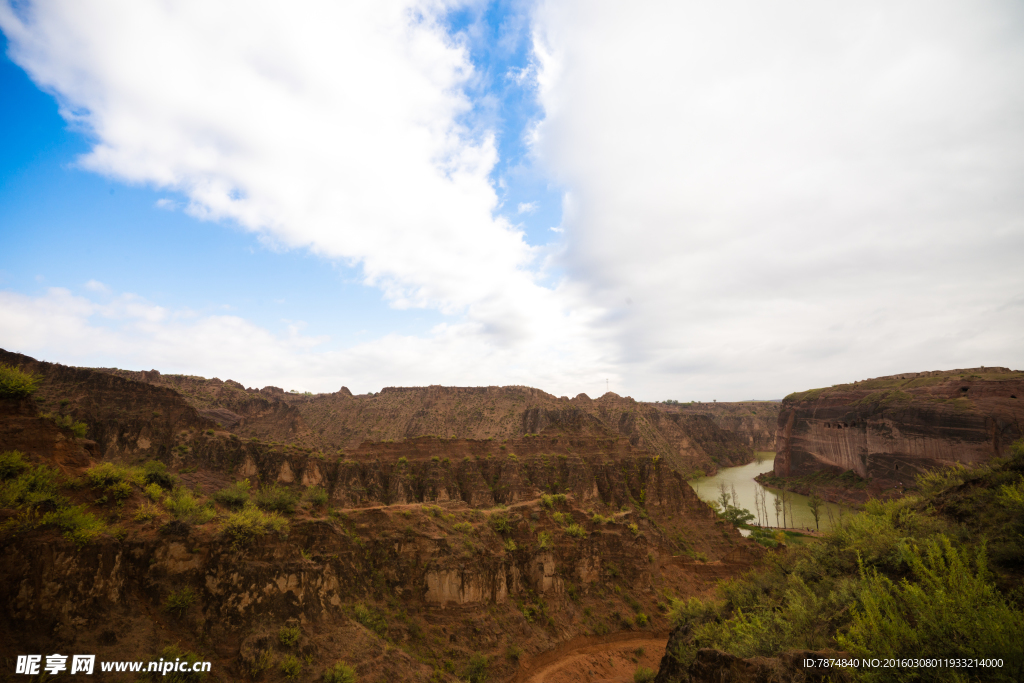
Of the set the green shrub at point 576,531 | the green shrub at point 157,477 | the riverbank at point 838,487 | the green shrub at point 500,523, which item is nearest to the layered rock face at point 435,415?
the riverbank at point 838,487

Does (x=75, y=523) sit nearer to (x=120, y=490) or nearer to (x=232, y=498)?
(x=120, y=490)

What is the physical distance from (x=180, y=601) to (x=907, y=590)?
22213mm

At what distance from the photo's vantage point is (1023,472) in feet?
44.6

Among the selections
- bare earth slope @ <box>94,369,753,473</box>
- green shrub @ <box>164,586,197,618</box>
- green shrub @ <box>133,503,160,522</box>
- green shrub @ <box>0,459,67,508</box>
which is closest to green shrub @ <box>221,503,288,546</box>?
green shrub @ <box>164,586,197,618</box>

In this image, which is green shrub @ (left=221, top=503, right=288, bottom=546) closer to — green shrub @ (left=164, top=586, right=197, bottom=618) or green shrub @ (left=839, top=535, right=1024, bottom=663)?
green shrub @ (left=164, top=586, right=197, bottom=618)

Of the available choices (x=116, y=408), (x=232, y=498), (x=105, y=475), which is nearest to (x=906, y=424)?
(x=232, y=498)

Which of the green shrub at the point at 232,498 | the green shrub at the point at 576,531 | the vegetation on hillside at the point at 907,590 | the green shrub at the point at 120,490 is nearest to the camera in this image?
the vegetation on hillside at the point at 907,590

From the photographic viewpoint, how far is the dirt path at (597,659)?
22.5 metres

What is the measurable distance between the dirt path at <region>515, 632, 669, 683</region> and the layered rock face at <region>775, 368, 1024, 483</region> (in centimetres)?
4948

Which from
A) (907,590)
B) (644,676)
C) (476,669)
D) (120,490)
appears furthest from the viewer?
(644,676)

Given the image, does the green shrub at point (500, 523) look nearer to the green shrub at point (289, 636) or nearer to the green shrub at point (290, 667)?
the green shrub at point (289, 636)

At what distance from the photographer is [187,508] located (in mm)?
15352

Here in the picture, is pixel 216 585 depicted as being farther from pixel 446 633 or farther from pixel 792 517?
pixel 792 517

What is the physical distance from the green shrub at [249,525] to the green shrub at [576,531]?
20.4m
